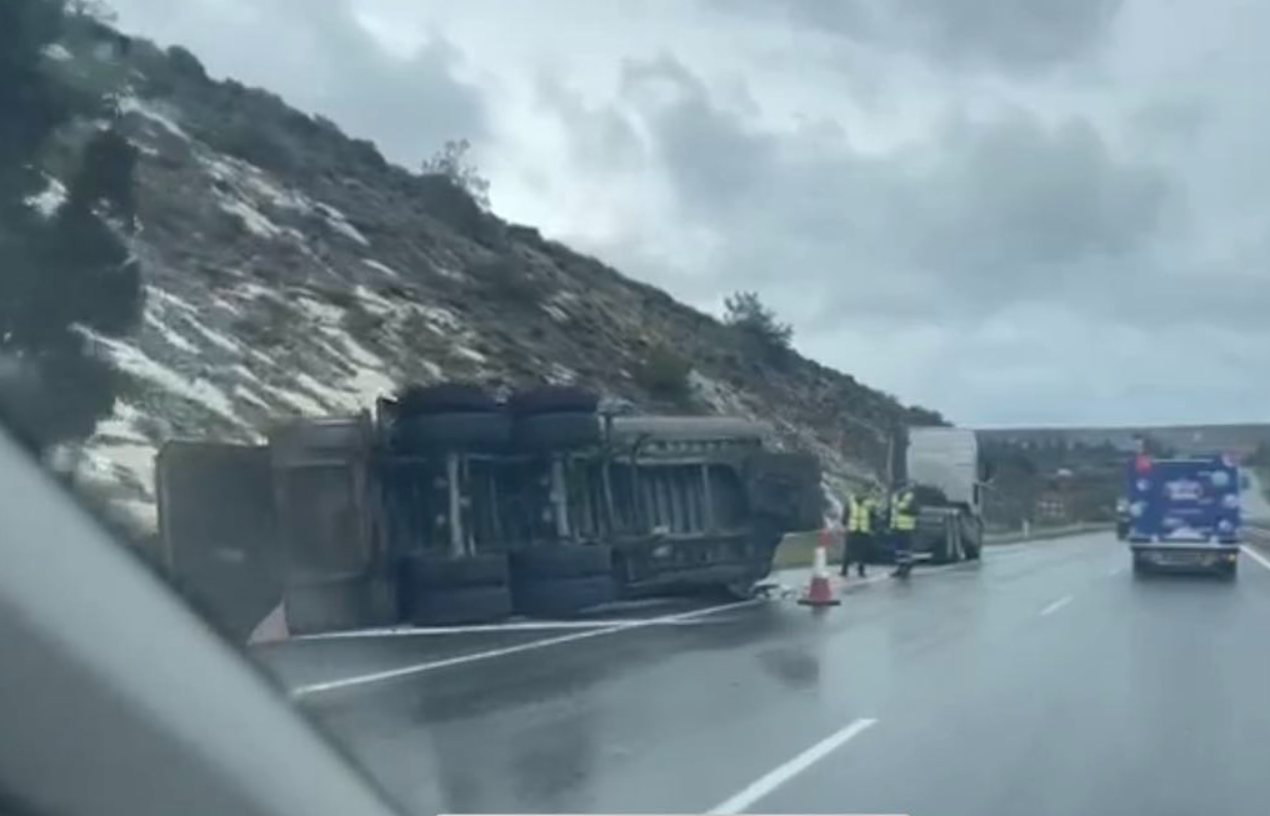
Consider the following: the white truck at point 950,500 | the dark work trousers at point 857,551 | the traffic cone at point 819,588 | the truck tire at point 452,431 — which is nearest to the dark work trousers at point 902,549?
the dark work trousers at point 857,551

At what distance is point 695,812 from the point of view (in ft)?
34.8

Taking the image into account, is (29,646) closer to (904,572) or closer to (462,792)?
(462,792)

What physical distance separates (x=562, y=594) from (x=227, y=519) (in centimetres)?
886

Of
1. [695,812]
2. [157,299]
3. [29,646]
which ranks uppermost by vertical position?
[157,299]

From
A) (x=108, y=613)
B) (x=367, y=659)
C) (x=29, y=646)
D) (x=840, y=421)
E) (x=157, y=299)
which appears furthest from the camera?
(x=367, y=659)

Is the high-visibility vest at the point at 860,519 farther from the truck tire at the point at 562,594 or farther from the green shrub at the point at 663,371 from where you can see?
the green shrub at the point at 663,371

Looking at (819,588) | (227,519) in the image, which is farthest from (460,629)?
(819,588)

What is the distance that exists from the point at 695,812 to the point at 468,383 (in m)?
2.76

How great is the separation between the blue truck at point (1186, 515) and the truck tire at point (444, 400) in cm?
3311

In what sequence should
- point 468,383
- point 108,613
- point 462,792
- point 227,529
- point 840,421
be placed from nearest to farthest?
point 108,613, point 227,529, point 468,383, point 462,792, point 840,421

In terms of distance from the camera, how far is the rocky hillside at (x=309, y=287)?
6180 millimetres

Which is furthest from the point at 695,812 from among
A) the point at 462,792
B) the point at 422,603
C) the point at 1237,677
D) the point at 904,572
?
the point at 904,572

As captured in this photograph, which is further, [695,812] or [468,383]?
[695,812]

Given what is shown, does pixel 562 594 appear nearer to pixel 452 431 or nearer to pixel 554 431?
pixel 554 431
